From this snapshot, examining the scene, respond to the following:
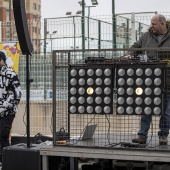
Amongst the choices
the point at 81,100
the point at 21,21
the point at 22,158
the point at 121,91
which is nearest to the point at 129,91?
the point at 121,91

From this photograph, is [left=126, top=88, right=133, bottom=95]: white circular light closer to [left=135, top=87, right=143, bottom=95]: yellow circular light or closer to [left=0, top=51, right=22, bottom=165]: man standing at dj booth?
[left=135, top=87, right=143, bottom=95]: yellow circular light

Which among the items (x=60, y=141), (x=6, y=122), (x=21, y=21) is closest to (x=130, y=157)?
(x=60, y=141)

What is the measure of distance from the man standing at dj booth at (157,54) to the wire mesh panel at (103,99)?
0.20 feet

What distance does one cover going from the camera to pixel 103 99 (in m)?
5.05

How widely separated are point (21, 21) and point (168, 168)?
2.38 meters

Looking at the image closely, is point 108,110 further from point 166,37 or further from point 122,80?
point 166,37

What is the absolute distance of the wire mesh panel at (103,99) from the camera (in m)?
4.94

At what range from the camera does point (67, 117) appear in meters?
5.38

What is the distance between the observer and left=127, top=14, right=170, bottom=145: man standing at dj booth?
5.23m

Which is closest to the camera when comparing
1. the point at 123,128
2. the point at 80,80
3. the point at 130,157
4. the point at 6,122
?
the point at 130,157

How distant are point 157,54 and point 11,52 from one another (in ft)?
13.8

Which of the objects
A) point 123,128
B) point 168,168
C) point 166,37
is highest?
point 166,37

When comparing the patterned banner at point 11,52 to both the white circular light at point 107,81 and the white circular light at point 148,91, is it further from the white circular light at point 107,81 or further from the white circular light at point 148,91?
the white circular light at point 148,91

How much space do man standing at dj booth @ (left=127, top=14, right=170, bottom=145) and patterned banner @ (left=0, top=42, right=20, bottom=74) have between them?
11.2ft
